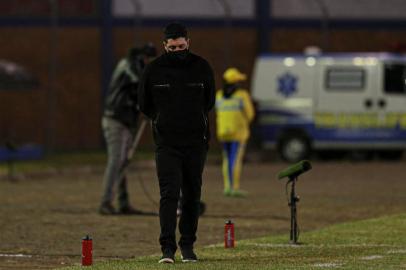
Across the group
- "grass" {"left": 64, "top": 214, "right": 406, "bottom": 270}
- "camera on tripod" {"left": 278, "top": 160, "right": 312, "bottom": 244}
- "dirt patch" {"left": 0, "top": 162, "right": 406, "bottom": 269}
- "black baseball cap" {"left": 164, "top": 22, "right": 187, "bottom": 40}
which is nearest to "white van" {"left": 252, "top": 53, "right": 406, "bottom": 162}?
"dirt patch" {"left": 0, "top": 162, "right": 406, "bottom": 269}

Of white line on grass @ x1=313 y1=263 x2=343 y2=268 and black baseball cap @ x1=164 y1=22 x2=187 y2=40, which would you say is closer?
white line on grass @ x1=313 y1=263 x2=343 y2=268

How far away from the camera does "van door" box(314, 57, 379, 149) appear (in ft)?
116

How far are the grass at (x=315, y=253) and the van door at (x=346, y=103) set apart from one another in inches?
708

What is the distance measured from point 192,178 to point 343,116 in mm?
22398

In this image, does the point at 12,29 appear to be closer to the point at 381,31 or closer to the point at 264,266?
the point at 381,31

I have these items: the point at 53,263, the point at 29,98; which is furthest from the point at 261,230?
the point at 29,98

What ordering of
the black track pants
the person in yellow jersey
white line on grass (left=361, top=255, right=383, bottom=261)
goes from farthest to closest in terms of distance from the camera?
the person in yellow jersey → white line on grass (left=361, top=255, right=383, bottom=261) → the black track pants

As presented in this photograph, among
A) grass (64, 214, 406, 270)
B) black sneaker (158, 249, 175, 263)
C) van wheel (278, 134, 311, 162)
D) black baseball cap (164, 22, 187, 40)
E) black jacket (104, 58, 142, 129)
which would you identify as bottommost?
van wheel (278, 134, 311, 162)

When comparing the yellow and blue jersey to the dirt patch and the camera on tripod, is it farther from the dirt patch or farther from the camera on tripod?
the camera on tripod

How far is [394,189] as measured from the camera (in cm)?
2548

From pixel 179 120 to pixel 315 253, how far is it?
1.96 meters

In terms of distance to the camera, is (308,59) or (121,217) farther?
(308,59)

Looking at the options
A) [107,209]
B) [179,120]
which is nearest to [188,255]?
[179,120]

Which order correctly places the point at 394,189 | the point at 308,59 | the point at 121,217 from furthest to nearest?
1. the point at 308,59
2. the point at 394,189
3. the point at 121,217
